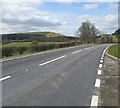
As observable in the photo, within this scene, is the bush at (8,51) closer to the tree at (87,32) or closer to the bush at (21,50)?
the bush at (21,50)

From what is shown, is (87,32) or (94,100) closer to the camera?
(94,100)

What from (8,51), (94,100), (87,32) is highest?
(87,32)

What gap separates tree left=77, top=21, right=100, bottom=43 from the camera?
110m

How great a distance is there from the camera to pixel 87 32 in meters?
112

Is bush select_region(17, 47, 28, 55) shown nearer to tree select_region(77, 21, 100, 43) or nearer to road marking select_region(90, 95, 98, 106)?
road marking select_region(90, 95, 98, 106)

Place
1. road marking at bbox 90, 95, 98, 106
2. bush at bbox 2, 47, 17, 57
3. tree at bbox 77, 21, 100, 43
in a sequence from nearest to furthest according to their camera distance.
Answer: road marking at bbox 90, 95, 98, 106, bush at bbox 2, 47, 17, 57, tree at bbox 77, 21, 100, 43

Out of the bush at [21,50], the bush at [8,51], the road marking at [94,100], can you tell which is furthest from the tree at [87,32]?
the road marking at [94,100]

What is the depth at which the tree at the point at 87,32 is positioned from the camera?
11044cm

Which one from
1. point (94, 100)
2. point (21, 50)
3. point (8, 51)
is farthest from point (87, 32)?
point (94, 100)

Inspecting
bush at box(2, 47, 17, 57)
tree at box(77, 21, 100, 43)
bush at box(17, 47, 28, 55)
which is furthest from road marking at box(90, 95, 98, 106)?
tree at box(77, 21, 100, 43)

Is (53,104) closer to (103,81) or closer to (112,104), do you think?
(112,104)

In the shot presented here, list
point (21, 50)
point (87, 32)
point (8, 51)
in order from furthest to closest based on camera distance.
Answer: point (87, 32) → point (21, 50) → point (8, 51)

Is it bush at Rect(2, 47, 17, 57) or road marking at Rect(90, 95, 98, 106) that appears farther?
bush at Rect(2, 47, 17, 57)

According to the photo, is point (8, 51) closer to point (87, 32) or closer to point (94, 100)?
point (94, 100)
